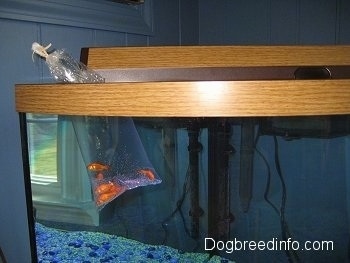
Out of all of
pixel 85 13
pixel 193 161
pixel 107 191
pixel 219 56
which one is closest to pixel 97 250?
pixel 107 191

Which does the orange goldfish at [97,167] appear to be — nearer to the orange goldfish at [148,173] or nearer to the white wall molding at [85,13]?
the orange goldfish at [148,173]

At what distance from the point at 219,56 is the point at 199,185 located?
0.67ft

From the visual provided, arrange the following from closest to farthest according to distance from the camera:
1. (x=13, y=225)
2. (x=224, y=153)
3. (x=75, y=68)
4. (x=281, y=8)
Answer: (x=224, y=153) → (x=75, y=68) → (x=13, y=225) → (x=281, y=8)

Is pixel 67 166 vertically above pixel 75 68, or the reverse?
pixel 75 68

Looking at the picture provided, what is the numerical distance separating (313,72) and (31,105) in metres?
0.38

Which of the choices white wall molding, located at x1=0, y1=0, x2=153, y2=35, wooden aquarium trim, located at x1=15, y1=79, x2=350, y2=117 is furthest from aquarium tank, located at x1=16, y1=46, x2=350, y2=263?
white wall molding, located at x1=0, y1=0, x2=153, y2=35

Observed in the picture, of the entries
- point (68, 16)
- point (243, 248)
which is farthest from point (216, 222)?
point (68, 16)

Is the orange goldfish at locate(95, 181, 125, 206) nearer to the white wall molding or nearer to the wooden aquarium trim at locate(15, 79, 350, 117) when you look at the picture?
the wooden aquarium trim at locate(15, 79, 350, 117)

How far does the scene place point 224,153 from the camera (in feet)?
1.29

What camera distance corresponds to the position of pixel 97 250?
46 centimetres

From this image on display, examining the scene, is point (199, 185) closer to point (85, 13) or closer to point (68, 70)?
point (68, 70)

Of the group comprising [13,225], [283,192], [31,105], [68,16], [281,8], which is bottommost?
[13,225]

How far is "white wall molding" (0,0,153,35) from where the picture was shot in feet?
2.07

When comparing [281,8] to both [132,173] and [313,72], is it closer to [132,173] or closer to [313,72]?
[313,72]
